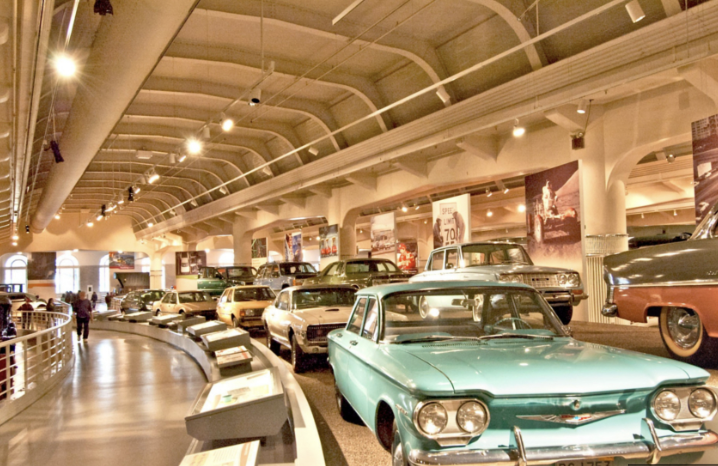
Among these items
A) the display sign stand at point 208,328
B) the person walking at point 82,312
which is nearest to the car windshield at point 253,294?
the display sign stand at point 208,328

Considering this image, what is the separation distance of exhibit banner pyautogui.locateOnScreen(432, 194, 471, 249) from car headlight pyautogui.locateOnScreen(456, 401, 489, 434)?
1357 cm

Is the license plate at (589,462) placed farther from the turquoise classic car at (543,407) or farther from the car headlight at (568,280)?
the car headlight at (568,280)

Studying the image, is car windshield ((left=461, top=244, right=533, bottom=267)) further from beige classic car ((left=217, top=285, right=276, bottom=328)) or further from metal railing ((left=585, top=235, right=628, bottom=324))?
beige classic car ((left=217, top=285, right=276, bottom=328))

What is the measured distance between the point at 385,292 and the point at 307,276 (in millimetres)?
15198

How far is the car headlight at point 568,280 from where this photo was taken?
1021 centimetres

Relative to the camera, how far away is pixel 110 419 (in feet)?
21.1

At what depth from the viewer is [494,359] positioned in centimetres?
327

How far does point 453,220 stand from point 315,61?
670 cm

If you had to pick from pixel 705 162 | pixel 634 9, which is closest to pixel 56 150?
pixel 634 9

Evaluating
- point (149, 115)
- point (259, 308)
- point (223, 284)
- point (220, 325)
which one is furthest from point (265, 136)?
point (220, 325)

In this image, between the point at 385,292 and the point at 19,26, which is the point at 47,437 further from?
the point at 19,26

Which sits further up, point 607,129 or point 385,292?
point 607,129

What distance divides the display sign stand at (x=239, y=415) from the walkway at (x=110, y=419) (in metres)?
1.09

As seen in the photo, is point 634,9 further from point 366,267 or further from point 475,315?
point 366,267
